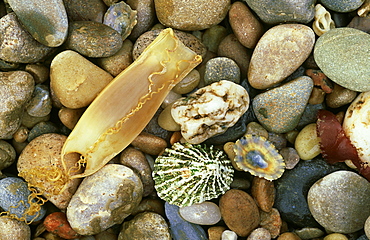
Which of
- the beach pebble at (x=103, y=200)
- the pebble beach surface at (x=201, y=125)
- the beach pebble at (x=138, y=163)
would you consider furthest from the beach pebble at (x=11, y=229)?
the beach pebble at (x=138, y=163)

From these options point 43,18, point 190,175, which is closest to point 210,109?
point 190,175

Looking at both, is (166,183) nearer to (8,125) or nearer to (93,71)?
(93,71)

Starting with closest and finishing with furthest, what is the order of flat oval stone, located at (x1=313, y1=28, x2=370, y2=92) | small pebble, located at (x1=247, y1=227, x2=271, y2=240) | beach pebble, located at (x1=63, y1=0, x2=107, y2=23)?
flat oval stone, located at (x1=313, y1=28, x2=370, y2=92), small pebble, located at (x1=247, y1=227, x2=271, y2=240), beach pebble, located at (x1=63, y1=0, x2=107, y2=23)

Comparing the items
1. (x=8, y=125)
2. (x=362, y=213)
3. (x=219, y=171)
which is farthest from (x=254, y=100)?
(x=8, y=125)

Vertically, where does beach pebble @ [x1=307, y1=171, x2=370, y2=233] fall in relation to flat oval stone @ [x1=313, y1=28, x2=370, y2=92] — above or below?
below

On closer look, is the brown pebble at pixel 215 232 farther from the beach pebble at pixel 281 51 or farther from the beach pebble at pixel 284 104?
the beach pebble at pixel 281 51

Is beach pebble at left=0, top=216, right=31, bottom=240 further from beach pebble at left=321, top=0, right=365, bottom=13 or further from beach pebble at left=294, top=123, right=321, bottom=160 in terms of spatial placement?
beach pebble at left=321, top=0, right=365, bottom=13

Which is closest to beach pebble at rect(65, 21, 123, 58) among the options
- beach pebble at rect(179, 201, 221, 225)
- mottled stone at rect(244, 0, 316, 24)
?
mottled stone at rect(244, 0, 316, 24)

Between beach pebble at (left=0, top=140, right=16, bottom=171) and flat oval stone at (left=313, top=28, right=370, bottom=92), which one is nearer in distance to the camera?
flat oval stone at (left=313, top=28, right=370, bottom=92)
